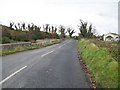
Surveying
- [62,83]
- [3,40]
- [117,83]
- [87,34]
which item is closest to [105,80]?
[117,83]

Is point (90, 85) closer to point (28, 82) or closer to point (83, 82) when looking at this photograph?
point (83, 82)

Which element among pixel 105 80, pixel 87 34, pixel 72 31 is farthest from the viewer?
pixel 72 31

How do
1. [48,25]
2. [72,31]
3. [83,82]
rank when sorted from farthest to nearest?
1. [72,31]
2. [48,25]
3. [83,82]

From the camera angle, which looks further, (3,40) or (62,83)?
(3,40)

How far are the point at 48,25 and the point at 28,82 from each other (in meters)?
129

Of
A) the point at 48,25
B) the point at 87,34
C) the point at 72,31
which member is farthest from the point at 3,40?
the point at 72,31

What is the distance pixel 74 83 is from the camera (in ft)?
31.9

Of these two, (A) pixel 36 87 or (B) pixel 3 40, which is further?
(B) pixel 3 40

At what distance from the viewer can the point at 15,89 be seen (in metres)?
8.34

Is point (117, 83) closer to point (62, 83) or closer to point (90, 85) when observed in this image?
point (90, 85)

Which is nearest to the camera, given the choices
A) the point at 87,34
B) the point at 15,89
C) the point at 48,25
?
the point at 15,89

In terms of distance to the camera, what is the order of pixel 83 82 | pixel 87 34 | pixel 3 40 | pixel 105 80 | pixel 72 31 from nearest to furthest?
pixel 105 80
pixel 83 82
pixel 3 40
pixel 87 34
pixel 72 31

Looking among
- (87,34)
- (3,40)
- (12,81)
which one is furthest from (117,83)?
(87,34)

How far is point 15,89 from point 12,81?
1510mm
